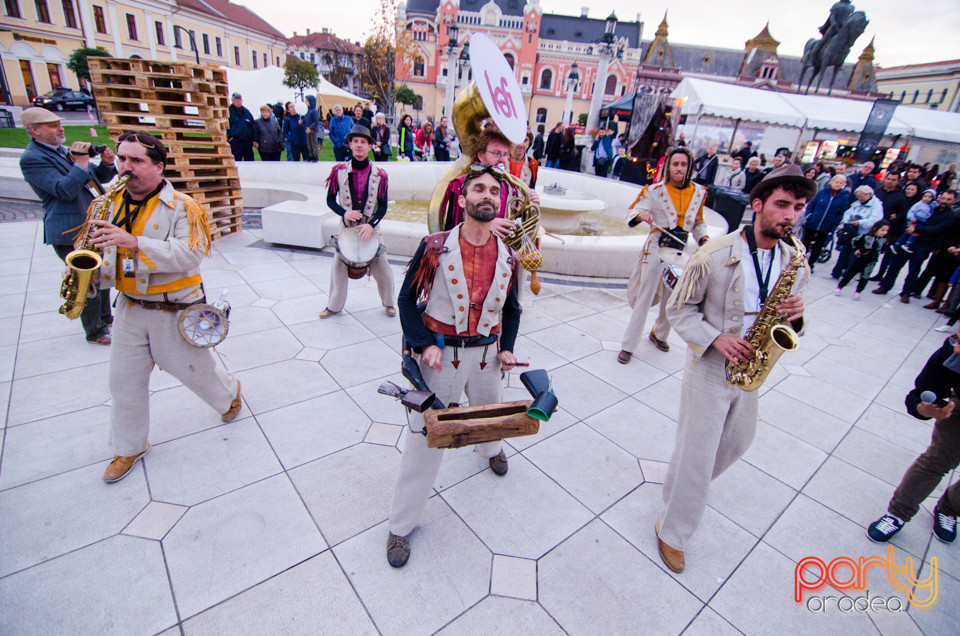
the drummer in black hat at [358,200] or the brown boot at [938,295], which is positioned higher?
the drummer in black hat at [358,200]

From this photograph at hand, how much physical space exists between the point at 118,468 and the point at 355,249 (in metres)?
2.96

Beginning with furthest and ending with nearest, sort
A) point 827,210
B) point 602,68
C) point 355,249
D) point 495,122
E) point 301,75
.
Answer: point 301,75, point 602,68, point 827,210, point 355,249, point 495,122

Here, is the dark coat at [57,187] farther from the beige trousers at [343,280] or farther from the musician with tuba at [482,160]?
the musician with tuba at [482,160]

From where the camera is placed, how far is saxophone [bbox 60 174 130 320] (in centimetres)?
263

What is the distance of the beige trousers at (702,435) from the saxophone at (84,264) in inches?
141

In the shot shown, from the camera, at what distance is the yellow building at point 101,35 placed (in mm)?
30875

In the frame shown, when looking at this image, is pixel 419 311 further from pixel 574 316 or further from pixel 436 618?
pixel 574 316

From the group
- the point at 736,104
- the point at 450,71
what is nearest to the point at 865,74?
the point at 450,71

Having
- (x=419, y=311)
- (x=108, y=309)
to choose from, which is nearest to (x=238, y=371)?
(x=108, y=309)

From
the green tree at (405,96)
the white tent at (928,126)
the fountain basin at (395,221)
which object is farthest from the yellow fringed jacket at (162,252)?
the green tree at (405,96)

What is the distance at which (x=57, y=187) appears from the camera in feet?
13.6

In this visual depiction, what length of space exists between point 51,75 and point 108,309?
43894 mm

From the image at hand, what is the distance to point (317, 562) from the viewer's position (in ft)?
8.29

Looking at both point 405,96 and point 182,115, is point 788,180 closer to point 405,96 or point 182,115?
point 182,115
